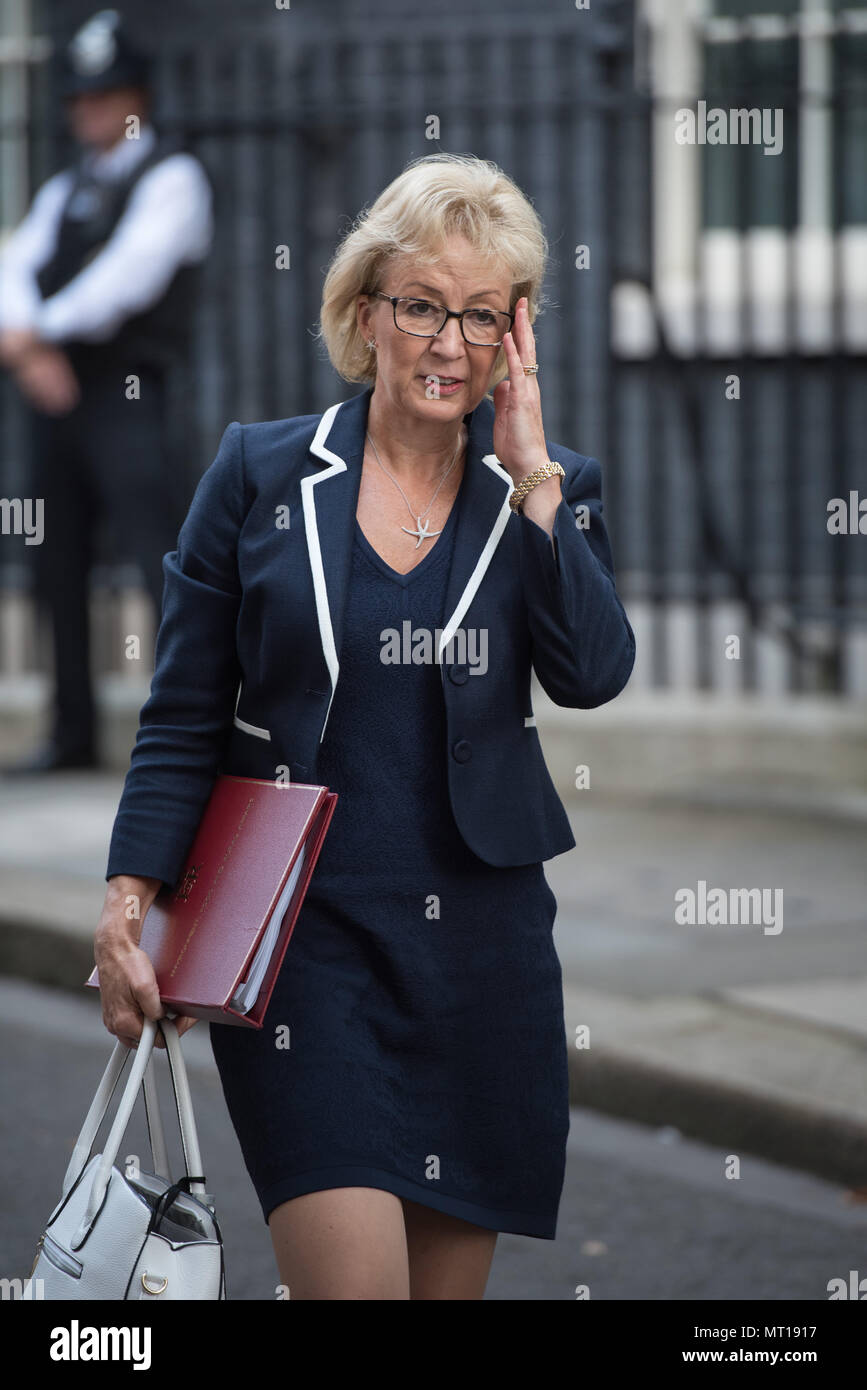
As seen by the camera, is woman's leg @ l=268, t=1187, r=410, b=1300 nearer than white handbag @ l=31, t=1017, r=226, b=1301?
No

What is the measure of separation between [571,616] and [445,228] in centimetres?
56

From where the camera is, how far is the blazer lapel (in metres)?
2.78

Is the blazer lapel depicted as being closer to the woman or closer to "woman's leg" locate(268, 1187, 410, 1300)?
the woman

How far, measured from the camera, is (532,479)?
9.07 ft

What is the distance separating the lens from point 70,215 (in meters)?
7.75

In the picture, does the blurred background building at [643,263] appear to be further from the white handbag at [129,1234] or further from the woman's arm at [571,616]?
the white handbag at [129,1234]

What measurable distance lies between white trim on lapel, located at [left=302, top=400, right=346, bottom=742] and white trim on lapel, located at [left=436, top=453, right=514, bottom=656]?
0.15 m

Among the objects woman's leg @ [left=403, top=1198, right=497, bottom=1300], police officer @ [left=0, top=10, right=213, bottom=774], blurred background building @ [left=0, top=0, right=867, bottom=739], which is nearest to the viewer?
woman's leg @ [left=403, top=1198, right=497, bottom=1300]

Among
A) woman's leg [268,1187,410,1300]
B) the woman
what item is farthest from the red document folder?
woman's leg [268,1187,410,1300]

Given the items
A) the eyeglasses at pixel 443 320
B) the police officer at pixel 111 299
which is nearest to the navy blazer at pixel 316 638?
the eyeglasses at pixel 443 320

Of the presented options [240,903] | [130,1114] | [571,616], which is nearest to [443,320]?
[571,616]

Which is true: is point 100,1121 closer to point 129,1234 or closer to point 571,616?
point 129,1234

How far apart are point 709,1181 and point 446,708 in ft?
6.74
